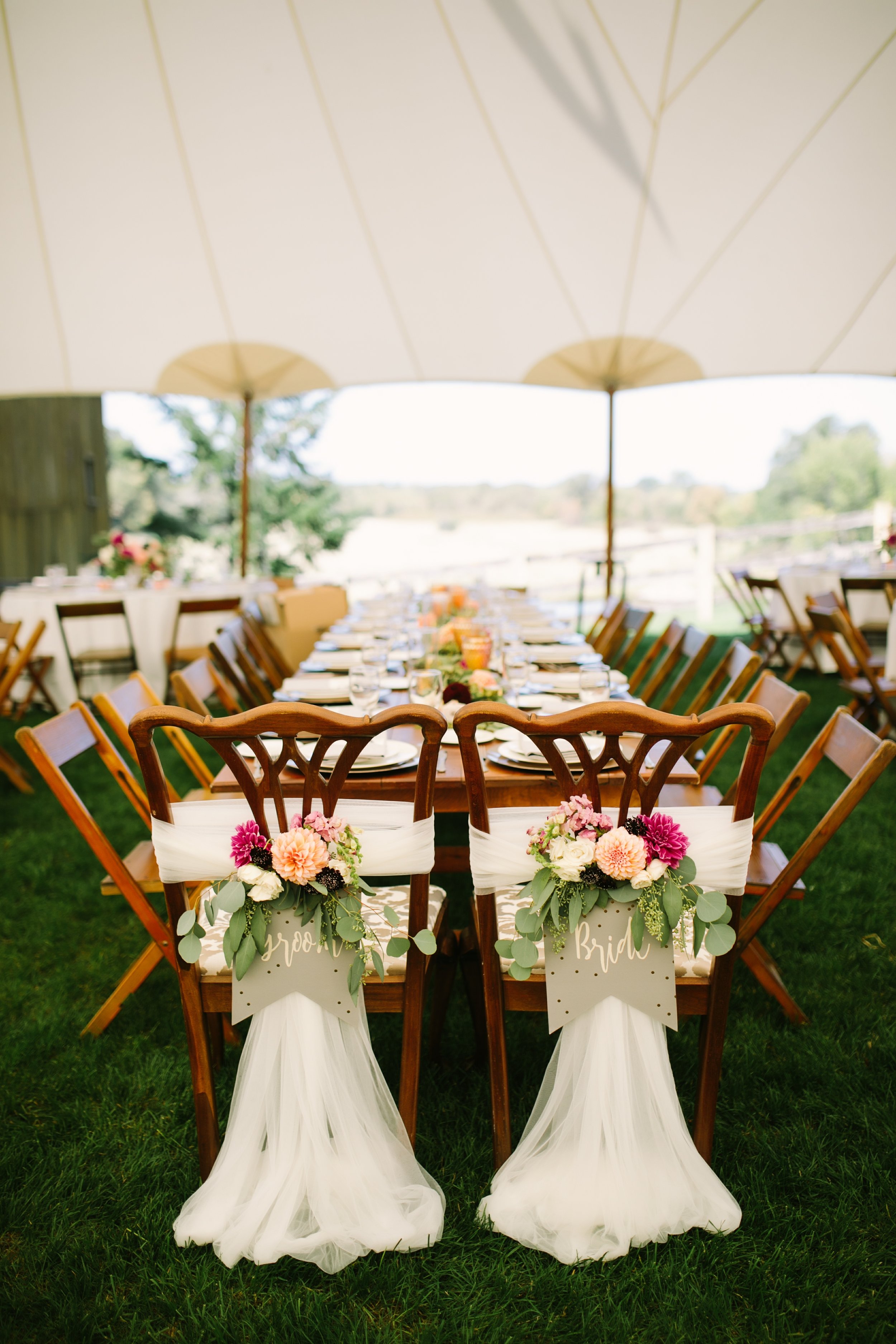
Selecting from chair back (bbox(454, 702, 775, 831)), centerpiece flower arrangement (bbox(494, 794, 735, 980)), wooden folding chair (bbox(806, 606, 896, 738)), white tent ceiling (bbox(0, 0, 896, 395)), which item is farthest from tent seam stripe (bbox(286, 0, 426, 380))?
centerpiece flower arrangement (bbox(494, 794, 735, 980))

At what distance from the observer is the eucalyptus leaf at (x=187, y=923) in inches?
63.4

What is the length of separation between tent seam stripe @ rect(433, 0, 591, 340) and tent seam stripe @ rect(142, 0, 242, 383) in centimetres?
→ 181

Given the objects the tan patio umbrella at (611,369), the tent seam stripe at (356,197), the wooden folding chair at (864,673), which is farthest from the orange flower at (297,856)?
the tan patio umbrella at (611,369)

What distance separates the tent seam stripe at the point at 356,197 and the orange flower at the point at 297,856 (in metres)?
6.30

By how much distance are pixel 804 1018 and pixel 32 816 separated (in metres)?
3.49

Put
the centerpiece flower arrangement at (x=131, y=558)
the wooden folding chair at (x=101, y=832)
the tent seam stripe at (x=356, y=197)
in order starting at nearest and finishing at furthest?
the wooden folding chair at (x=101, y=832)
the tent seam stripe at (x=356, y=197)
the centerpiece flower arrangement at (x=131, y=558)

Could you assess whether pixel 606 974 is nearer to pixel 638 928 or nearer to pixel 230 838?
pixel 638 928

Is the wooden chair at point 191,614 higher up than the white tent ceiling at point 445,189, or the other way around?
the white tent ceiling at point 445,189

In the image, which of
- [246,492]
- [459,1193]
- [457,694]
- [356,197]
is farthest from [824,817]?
[246,492]

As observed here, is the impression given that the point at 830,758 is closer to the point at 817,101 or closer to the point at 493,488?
the point at 817,101

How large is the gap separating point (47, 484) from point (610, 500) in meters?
7.09

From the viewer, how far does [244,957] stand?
5.16ft

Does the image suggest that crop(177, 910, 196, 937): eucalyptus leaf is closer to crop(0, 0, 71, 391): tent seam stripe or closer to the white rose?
the white rose

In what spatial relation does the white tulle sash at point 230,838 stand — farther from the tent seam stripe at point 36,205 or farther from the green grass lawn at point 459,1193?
the tent seam stripe at point 36,205
